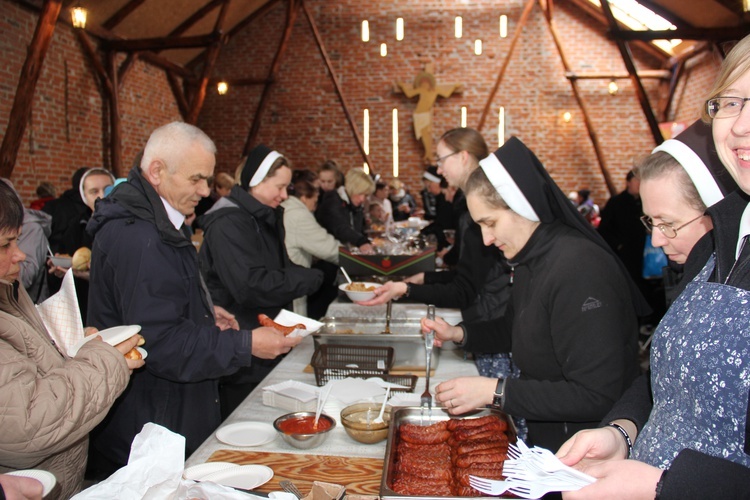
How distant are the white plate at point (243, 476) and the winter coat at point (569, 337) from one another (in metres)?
0.77

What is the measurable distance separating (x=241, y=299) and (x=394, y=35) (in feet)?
36.6

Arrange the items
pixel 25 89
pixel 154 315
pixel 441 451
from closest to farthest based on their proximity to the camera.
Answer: pixel 441 451 < pixel 154 315 < pixel 25 89

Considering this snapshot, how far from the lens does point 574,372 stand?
183 cm

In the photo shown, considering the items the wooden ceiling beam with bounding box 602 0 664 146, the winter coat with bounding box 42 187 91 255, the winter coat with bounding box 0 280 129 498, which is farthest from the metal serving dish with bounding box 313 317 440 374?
the wooden ceiling beam with bounding box 602 0 664 146

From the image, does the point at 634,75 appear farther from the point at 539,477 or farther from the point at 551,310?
the point at 539,477

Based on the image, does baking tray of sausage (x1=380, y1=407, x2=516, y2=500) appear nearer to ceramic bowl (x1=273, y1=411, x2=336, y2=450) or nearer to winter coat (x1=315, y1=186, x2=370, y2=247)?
ceramic bowl (x1=273, y1=411, x2=336, y2=450)

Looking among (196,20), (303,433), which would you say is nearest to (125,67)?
(196,20)

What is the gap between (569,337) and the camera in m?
1.85

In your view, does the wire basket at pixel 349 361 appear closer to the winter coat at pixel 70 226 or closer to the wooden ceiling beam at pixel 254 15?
the winter coat at pixel 70 226

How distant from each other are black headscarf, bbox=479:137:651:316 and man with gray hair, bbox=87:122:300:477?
103 cm

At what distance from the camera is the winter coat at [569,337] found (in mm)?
1809

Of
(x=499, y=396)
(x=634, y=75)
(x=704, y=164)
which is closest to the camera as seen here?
(x=704, y=164)

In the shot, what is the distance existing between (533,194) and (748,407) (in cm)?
112

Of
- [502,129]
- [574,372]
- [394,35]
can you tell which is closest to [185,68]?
[394,35]
